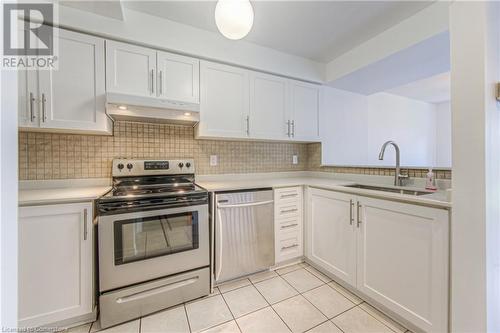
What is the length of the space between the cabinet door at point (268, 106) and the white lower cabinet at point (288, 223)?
73 cm

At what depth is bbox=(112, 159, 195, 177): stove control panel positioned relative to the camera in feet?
6.44

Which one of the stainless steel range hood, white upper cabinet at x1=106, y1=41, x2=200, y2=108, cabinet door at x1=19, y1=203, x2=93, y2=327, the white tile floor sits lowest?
the white tile floor

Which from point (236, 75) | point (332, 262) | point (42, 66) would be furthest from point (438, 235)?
point (42, 66)

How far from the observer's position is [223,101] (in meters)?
2.21

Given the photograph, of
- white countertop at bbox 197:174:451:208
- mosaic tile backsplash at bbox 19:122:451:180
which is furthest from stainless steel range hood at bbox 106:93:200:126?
white countertop at bbox 197:174:451:208

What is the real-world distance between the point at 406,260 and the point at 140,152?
2.42 m

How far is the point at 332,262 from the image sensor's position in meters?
1.94

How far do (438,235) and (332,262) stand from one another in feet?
3.09

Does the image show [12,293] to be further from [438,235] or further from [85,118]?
[438,235]

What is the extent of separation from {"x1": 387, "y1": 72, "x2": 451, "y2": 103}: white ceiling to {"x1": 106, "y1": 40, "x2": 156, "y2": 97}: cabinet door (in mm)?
4238

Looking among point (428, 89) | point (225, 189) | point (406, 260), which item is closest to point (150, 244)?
point (225, 189)

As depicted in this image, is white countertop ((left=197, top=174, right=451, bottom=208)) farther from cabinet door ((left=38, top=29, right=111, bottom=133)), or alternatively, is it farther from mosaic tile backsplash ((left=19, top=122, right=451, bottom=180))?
cabinet door ((left=38, top=29, right=111, bottom=133))

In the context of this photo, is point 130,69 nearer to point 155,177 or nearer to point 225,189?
point 155,177

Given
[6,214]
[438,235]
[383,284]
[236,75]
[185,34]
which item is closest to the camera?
[6,214]
